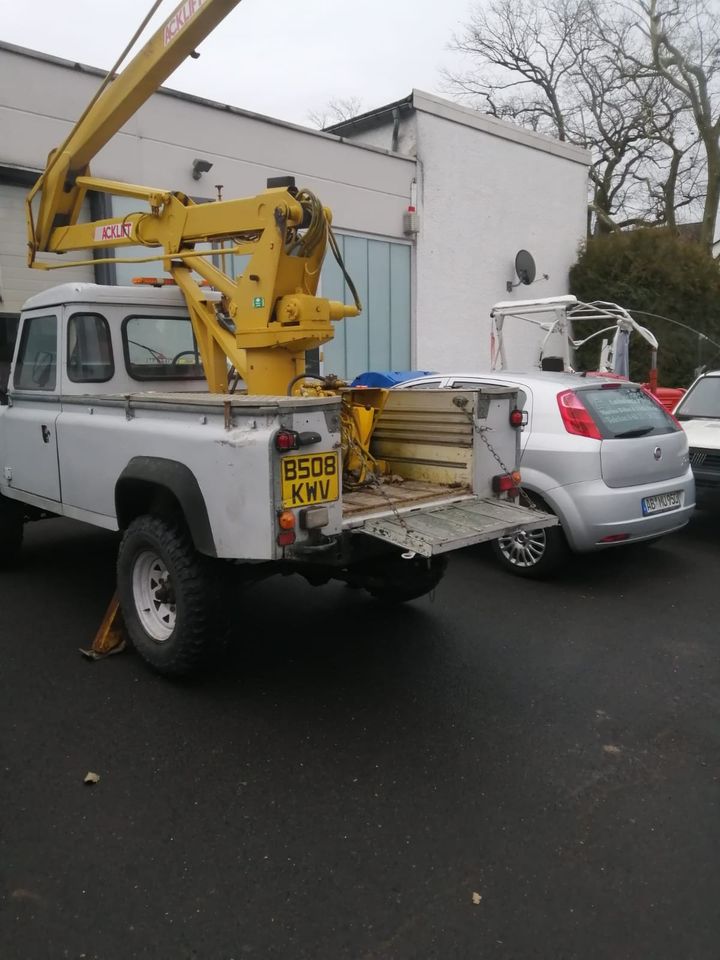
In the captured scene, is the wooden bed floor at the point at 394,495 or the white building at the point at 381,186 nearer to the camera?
the wooden bed floor at the point at 394,495

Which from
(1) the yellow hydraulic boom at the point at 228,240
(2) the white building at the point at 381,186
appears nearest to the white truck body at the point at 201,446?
(1) the yellow hydraulic boom at the point at 228,240

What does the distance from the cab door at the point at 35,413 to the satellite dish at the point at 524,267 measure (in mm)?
12717

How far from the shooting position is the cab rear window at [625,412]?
5.98 metres

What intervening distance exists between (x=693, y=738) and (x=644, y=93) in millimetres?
27825

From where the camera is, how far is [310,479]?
361 cm

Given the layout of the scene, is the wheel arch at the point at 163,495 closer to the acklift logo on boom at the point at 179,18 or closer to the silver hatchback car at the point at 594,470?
the silver hatchback car at the point at 594,470

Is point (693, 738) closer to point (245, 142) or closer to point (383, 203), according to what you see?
point (245, 142)

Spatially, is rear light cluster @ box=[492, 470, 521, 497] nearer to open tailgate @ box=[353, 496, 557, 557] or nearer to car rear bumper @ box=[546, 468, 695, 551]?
open tailgate @ box=[353, 496, 557, 557]

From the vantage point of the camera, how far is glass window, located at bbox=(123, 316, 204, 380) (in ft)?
17.6

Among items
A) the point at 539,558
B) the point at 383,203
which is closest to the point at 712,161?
→ the point at 383,203

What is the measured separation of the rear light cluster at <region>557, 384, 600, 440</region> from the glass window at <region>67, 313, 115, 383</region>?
343 cm

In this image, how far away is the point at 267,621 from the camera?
5320mm

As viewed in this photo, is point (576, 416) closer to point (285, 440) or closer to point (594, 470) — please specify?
point (594, 470)

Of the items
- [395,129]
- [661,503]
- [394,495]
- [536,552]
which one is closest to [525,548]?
[536,552]
